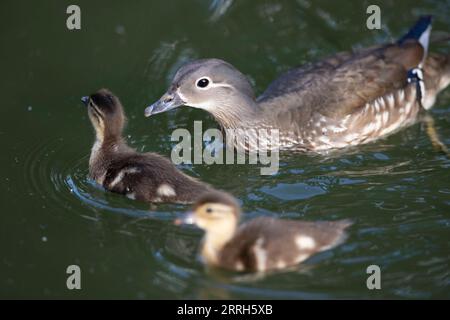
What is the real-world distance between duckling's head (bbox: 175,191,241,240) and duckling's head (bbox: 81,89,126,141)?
1501 millimetres

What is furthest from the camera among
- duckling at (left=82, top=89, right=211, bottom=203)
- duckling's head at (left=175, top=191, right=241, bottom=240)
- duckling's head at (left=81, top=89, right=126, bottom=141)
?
duckling's head at (left=81, top=89, right=126, bottom=141)

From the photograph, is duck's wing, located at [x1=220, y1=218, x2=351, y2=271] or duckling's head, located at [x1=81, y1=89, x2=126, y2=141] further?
duckling's head, located at [x1=81, y1=89, x2=126, y2=141]

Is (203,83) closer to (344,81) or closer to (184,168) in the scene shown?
(184,168)

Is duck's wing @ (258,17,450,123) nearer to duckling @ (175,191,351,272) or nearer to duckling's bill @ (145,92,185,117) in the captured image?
duckling's bill @ (145,92,185,117)

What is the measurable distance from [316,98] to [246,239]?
2.14 m

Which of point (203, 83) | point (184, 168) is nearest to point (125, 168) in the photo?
point (184, 168)

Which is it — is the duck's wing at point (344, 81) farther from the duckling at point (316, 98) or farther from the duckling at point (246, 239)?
the duckling at point (246, 239)

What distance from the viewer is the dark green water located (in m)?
5.06

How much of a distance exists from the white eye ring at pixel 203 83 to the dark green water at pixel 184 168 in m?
0.62

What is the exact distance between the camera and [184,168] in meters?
6.49

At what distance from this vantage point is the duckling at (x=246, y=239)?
198 inches

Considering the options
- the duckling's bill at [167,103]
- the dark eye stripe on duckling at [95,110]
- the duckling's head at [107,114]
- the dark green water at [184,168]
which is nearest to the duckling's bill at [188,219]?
the dark green water at [184,168]

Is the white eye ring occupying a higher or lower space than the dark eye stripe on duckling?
higher

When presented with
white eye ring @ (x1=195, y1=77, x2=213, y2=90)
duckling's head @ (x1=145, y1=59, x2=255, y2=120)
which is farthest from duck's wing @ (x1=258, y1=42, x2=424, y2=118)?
white eye ring @ (x1=195, y1=77, x2=213, y2=90)
